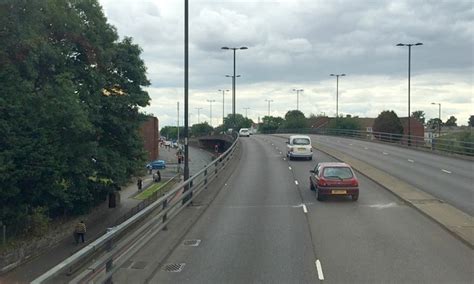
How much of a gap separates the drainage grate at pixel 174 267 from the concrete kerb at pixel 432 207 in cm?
647

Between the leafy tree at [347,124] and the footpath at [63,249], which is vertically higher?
the leafy tree at [347,124]

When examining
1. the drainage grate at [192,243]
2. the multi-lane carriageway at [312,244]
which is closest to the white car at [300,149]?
the multi-lane carriageway at [312,244]

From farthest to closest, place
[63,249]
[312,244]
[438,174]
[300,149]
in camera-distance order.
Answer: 1. [300,149]
2. [438,174]
3. [63,249]
4. [312,244]

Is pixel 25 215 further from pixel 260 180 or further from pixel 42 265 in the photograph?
pixel 260 180

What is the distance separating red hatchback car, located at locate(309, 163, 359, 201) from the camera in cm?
2008

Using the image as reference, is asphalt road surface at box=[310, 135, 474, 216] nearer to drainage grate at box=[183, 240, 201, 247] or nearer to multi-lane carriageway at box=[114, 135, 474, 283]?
multi-lane carriageway at box=[114, 135, 474, 283]

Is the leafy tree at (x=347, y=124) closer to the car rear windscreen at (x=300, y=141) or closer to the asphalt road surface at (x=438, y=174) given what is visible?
the asphalt road surface at (x=438, y=174)

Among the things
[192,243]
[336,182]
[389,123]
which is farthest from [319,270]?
[389,123]

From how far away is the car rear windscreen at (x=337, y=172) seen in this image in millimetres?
20547

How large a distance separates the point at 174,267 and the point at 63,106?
15148 mm

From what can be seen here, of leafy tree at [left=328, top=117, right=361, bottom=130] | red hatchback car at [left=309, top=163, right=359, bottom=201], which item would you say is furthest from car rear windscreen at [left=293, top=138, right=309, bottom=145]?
leafy tree at [left=328, top=117, right=361, bottom=130]

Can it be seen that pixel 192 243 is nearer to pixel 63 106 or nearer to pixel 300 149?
pixel 63 106

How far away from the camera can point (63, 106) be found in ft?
78.0

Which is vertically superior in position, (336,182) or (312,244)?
(336,182)
